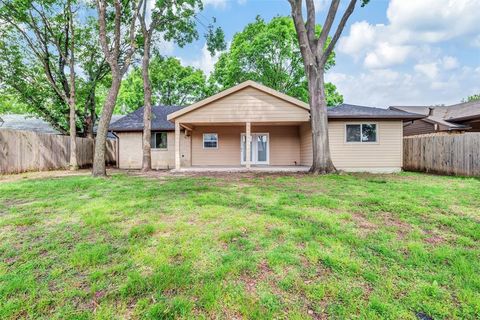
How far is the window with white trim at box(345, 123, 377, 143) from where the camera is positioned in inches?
464

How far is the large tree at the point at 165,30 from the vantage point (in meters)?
12.3

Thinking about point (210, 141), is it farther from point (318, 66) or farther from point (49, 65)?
point (49, 65)

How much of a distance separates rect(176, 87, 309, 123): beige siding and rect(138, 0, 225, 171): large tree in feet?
7.22

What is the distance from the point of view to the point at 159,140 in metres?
14.8

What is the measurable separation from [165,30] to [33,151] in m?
8.64

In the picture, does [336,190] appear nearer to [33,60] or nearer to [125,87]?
[33,60]

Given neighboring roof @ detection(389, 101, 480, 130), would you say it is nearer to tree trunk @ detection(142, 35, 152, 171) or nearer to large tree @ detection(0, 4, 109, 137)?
tree trunk @ detection(142, 35, 152, 171)

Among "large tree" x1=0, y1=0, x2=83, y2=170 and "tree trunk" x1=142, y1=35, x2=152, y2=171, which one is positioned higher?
"large tree" x1=0, y1=0, x2=83, y2=170

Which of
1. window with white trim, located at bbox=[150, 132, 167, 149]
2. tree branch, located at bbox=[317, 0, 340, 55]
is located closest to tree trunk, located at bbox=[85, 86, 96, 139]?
window with white trim, located at bbox=[150, 132, 167, 149]

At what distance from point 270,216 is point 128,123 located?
1320 cm

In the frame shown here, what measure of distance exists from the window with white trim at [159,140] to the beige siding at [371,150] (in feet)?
29.8

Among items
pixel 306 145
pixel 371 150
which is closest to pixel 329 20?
pixel 306 145

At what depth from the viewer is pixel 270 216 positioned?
166 inches

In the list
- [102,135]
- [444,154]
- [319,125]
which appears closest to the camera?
[102,135]
